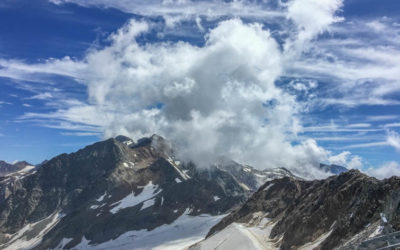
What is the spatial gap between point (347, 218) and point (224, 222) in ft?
403

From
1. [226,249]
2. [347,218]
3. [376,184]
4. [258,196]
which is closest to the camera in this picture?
[347,218]

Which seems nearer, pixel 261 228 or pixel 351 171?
pixel 351 171

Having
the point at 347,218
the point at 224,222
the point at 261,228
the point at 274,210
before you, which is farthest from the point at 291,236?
the point at 224,222

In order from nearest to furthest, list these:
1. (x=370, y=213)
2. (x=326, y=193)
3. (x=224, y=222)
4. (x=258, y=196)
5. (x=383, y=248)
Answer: (x=383, y=248)
(x=370, y=213)
(x=326, y=193)
(x=224, y=222)
(x=258, y=196)

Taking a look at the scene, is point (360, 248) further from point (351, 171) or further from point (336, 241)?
point (351, 171)

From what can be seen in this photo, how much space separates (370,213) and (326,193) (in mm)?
49056

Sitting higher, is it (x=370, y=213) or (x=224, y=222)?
(x=224, y=222)

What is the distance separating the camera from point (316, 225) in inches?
3669

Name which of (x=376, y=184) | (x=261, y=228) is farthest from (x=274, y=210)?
(x=376, y=184)

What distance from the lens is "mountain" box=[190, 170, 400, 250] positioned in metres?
42.9

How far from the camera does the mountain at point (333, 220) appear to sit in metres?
42.9

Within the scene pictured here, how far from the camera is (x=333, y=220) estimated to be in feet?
298

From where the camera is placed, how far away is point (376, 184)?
245 feet

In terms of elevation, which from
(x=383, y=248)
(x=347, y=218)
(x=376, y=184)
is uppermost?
(x=376, y=184)
